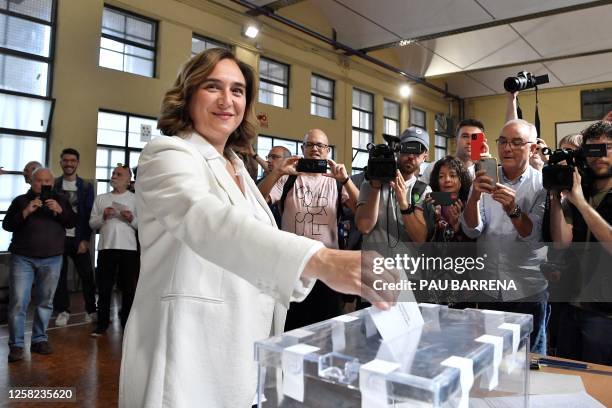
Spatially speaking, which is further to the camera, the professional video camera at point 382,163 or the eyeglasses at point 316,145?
the eyeglasses at point 316,145

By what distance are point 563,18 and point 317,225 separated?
22.4 ft

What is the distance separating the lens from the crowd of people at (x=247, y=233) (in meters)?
0.72

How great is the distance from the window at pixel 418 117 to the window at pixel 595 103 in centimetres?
365

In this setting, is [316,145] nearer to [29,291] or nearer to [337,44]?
[29,291]

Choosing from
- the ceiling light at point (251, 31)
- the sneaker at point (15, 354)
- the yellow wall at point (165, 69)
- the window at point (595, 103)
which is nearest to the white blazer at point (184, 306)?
the sneaker at point (15, 354)

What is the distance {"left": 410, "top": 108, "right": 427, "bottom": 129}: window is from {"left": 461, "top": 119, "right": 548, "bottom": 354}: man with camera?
9516mm

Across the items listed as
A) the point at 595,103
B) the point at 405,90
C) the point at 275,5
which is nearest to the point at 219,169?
the point at 275,5

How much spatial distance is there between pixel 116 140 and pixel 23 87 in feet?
3.95

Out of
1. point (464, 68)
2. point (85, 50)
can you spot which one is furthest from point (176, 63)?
point (464, 68)

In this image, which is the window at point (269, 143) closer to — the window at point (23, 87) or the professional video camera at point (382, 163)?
the window at point (23, 87)

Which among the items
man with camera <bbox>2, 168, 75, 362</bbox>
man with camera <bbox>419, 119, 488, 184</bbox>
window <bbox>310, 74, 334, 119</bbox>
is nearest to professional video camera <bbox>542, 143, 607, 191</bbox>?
man with camera <bbox>419, 119, 488, 184</bbox>

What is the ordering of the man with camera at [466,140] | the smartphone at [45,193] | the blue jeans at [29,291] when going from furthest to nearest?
the smartphone at [45,193] < the blue jeans at [29,291] < the man with camera at [466,140]

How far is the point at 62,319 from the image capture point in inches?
164

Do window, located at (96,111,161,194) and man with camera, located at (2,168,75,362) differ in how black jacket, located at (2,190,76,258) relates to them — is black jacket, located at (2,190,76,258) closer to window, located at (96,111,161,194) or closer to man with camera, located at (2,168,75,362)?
man with camera, located at (2,168,75,362)
